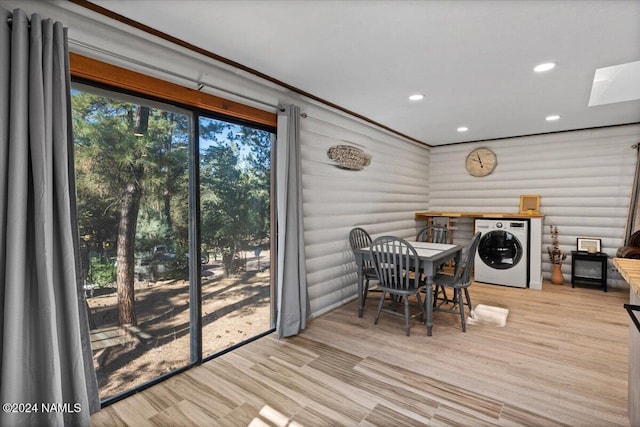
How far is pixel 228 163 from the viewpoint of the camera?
8.80ft

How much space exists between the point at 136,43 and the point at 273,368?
8.23 feet

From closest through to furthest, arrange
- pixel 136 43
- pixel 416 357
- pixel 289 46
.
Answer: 1. pixel 136 43
2. pixel 289 46
3. pixel 416 357

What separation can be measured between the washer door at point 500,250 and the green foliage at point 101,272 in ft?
16.1

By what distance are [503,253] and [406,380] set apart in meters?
3.40

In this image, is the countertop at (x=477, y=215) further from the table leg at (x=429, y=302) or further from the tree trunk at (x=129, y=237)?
the tree trunk at (x=129, y=237)

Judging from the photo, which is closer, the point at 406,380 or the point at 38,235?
the point at 38,235

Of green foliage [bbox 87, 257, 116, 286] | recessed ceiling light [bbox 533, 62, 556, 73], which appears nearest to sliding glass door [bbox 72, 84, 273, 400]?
green foliage [bbox 87, 257, 116, 286]

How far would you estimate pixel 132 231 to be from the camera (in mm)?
2084

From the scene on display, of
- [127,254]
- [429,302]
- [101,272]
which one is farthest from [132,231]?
[429,302]

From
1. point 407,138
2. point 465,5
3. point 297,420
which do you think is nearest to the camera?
point 465,5

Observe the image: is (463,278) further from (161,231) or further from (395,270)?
(161,231)

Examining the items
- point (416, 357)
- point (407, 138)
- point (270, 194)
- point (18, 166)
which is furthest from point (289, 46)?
point (407, 138)

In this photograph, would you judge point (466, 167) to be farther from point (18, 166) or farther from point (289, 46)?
point (18, 166)

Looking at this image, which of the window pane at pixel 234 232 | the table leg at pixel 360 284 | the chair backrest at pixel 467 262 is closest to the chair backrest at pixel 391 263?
the table leg at pixel 360 284
